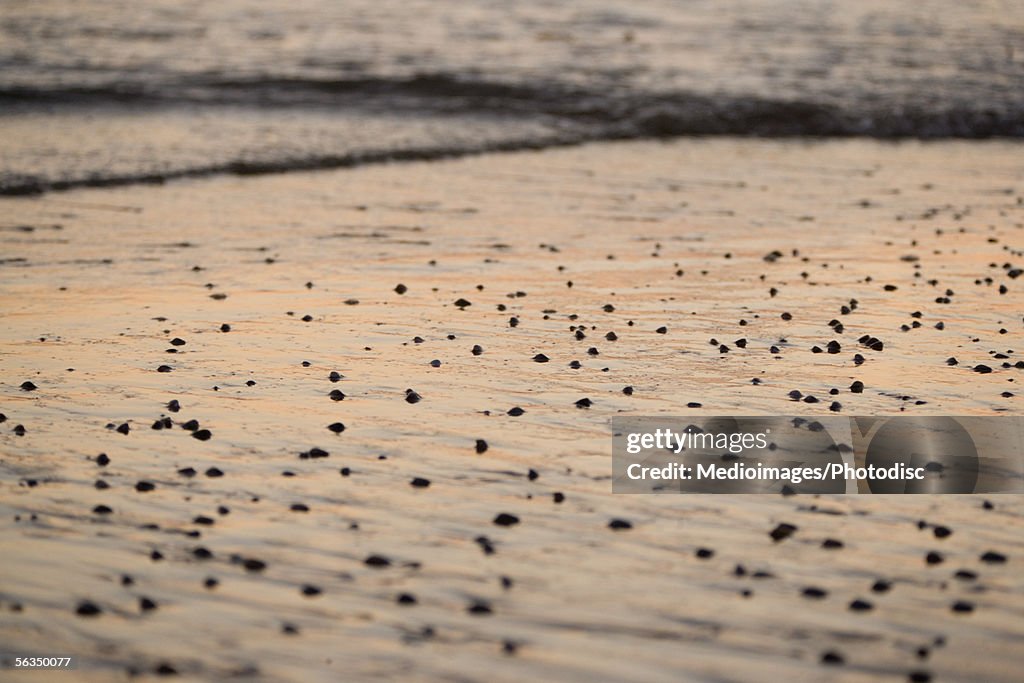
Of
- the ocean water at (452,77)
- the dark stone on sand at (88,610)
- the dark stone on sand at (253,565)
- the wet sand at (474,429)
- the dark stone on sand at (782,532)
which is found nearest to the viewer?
the wet sand at (474,429)

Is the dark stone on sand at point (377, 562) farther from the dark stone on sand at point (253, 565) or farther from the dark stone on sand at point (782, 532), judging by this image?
the dark stone on sand at point (782, 532)

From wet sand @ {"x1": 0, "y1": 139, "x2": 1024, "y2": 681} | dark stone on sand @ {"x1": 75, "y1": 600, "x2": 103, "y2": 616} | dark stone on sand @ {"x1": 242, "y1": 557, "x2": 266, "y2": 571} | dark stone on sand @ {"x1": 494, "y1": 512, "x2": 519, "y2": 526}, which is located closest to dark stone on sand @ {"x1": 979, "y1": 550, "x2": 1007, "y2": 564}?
wet sand @ {"x1": 0, "y1": 139, "x2": 1024, "y2": 681}

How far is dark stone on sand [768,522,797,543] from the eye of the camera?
19.7 feet

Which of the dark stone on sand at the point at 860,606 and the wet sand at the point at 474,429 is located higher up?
the wet sand at the point at 474,429

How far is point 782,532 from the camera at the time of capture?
6.02m

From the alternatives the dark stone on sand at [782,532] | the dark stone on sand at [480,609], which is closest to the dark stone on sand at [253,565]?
the dark stone on sand at [480,609]

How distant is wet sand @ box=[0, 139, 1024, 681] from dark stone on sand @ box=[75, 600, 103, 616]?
0.04 ft

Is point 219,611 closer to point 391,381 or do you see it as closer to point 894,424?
point 391,381

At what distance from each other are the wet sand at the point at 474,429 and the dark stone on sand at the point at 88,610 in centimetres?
1

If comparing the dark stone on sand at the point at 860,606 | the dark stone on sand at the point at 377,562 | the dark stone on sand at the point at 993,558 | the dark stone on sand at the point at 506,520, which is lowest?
the dark stone on sand at the point at 860,606

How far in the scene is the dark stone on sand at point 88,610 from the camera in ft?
17.1

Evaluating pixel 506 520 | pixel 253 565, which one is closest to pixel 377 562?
pixel 253 565

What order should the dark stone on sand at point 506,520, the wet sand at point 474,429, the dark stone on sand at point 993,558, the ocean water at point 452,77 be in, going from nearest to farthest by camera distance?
1. the wet sand at point 474,429
2. the dark stone on sand at point 993,558
3. the dark stone on sand at point 506,520
4. the ocean water at point 452,77

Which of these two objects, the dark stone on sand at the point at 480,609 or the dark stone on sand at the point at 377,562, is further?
the dark stone on sand at the point at 377,562
